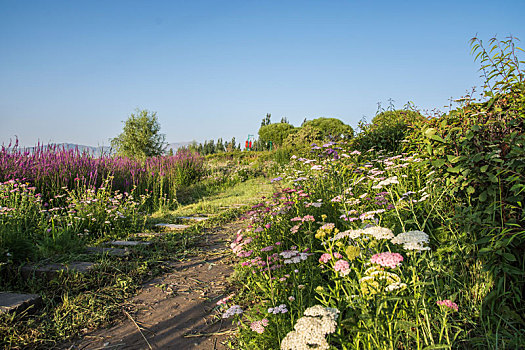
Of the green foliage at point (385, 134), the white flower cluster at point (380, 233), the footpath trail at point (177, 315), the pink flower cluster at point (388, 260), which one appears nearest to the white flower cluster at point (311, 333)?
the pink flower cluster at point (388, 260)

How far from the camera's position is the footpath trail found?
6.30 feet

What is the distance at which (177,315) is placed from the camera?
2.25 metres

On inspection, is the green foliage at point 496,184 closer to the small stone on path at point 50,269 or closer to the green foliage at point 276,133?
the small stone on path at point 50,269

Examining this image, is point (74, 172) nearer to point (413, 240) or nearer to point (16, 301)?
point (16, 301)

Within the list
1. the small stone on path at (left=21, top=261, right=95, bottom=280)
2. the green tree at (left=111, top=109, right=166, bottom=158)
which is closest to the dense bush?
the small stone on path at (left=21, top=261, right=95, bottom=280)

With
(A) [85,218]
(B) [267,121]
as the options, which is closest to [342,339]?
(A) [85,218]

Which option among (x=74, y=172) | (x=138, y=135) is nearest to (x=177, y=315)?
(x=74, y=172)

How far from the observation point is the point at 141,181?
6.97 meters

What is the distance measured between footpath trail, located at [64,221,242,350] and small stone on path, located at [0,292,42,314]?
0.56 metres

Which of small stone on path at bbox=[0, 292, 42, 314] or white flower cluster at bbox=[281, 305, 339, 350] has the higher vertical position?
white flower cluster at bbox=[281, 305, 339, 350]

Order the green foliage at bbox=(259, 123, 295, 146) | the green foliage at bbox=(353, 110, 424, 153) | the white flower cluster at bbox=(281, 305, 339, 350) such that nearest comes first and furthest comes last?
1. the white flower cluster at bbox=(281, 305, 339, 350)
2. the green foliage at bbox=(353, 110, 424, 153)
3. the green foliage at bbox=(259, 123, 295, 146)

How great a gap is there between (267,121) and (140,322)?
111 ft

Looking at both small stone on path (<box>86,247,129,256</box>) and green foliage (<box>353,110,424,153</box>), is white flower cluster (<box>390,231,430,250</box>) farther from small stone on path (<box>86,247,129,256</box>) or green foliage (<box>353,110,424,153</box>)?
green foliage (<box>353,110,424,153</box>)

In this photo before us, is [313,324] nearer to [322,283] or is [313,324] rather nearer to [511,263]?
[322,283]
